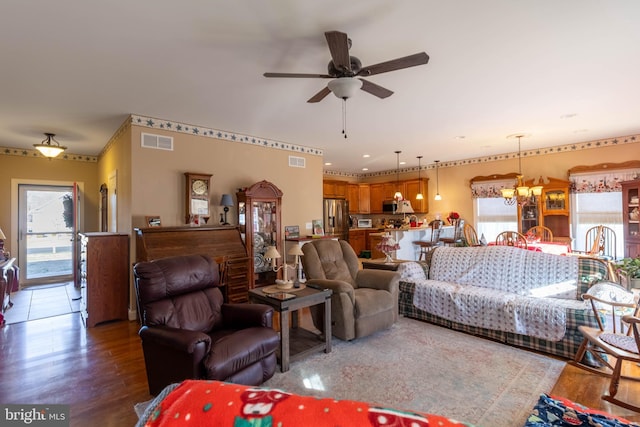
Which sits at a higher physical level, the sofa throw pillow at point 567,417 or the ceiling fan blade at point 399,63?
the ceiling fan blade at point 399,63

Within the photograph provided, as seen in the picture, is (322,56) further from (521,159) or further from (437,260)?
(521,159)

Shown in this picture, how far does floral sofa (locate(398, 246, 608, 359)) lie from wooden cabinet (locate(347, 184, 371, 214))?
225 inches

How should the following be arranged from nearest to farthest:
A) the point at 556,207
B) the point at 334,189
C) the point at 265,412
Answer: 1. the point at 265,412
2. the point at 556,207
3. the point at 334,189

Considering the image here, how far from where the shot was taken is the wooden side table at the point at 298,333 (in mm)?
2770

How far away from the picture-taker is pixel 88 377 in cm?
271

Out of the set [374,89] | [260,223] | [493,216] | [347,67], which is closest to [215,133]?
[260,223]

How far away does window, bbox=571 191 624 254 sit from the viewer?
583 centimetres

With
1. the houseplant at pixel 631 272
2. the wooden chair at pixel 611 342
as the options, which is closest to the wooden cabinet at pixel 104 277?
the wooden chair at pixel 611 342

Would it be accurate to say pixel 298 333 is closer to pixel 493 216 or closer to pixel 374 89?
pixel 374 89

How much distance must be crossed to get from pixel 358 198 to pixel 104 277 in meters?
7.36

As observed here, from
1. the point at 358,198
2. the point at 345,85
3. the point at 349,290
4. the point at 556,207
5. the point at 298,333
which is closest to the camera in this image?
the point at 345,85

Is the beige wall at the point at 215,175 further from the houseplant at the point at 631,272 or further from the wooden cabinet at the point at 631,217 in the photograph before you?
Result: the wooden cabinet at the point at 631,217

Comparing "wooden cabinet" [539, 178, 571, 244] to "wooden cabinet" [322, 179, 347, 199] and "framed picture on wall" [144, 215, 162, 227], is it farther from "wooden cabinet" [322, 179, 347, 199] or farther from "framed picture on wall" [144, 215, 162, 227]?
"framed picture on wall" [144, 215, 162, 227]

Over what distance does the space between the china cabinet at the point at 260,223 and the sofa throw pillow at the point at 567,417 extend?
157 inches
